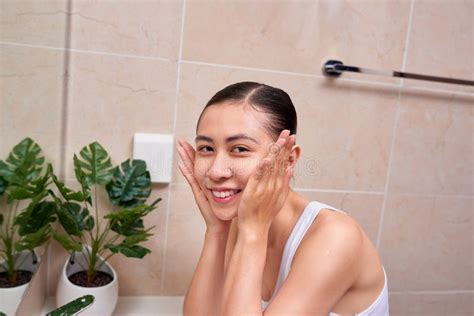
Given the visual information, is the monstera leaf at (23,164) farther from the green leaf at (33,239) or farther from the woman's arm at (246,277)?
the woman's arm at (246,277)

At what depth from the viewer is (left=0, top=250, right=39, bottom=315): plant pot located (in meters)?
0.71

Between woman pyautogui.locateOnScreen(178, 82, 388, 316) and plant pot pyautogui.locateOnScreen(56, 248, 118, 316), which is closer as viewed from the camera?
woman pyautogui.locateOnScreen(178, 82, 388, 316)

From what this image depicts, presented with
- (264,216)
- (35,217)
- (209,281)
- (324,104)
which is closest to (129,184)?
(35,217)

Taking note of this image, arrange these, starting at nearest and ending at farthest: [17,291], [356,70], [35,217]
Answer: [17,291] < [35,217] < [356,70]

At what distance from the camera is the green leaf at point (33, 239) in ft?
2.71


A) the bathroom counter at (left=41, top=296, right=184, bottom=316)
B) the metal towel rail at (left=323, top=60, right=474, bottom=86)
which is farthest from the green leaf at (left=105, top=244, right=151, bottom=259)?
the metal towel rail at (left=323, top=60, right=474, bottom=86)

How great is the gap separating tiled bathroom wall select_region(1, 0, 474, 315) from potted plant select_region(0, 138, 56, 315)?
174 millimetres

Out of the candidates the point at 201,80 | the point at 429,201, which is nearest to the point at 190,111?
the point at 201,80

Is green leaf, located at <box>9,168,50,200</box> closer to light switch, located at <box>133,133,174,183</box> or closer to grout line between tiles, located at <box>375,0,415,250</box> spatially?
light switch, located at <box>133,133,174,183</box>

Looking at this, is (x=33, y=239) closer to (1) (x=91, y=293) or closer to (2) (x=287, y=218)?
(1) (x=91, y=293)

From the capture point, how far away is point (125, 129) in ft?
3.52

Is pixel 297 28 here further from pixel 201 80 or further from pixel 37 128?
pixel 37 128

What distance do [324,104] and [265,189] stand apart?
21.1 inches

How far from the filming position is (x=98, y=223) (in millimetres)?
1082
